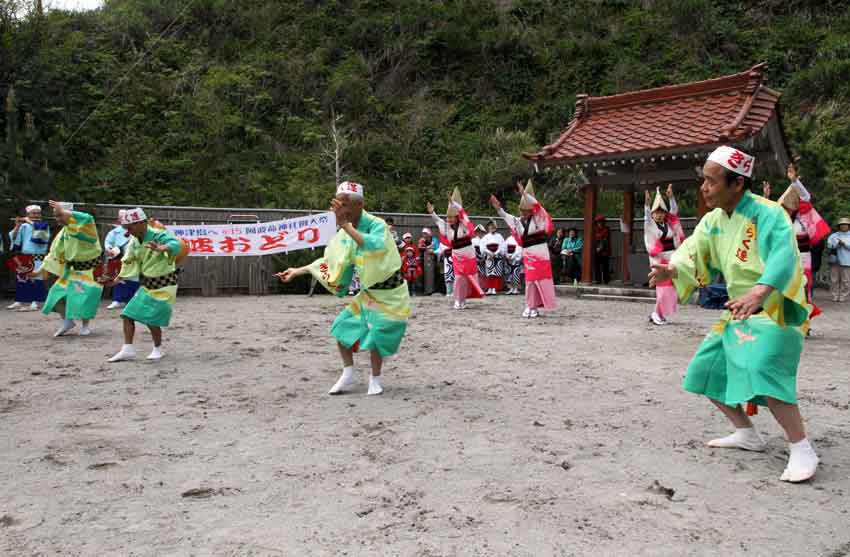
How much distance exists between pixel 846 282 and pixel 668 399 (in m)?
11.7

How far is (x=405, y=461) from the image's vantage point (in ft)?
12.8

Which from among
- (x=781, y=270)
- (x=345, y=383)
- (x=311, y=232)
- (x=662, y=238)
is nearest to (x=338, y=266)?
(x=345, y=383)

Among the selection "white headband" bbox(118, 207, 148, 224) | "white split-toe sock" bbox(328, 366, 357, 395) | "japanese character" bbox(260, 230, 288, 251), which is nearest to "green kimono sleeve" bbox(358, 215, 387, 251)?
"white split-toe sock" bbox(328, 366, 357, 395)

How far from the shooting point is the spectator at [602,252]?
17.4 meters

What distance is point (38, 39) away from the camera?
20.5 meters

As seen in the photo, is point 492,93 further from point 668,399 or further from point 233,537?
point 233,537

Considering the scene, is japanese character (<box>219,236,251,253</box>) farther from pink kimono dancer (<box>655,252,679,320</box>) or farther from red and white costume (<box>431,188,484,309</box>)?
pink kimono dancer (<box>655,252,679,320</box>)

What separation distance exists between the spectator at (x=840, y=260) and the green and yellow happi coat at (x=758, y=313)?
12361mm

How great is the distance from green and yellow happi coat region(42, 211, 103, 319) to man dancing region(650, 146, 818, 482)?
7226 millimetres

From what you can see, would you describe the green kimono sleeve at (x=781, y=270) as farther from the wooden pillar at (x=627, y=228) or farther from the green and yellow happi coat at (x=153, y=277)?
the wooden pillar at (x=627, y=228)

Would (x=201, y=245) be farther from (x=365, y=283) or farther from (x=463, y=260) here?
(x=365, y=283)

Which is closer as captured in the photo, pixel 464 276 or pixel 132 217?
pixel 132 217

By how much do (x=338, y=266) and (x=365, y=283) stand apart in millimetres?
300

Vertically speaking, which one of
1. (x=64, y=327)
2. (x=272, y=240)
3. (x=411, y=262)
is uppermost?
(x=272, y=240)
